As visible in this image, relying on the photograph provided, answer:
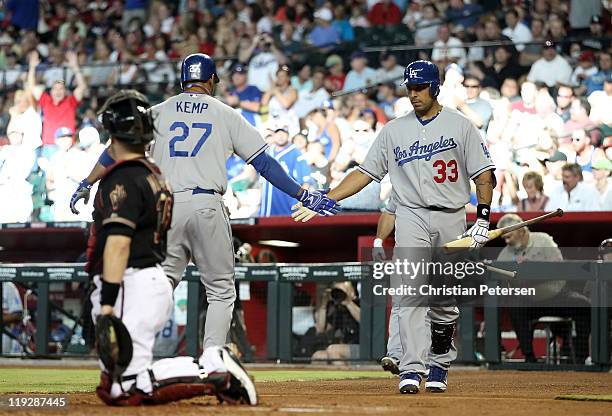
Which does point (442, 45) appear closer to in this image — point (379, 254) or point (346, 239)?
point (346, 239)

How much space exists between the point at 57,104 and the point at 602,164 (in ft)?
26.9

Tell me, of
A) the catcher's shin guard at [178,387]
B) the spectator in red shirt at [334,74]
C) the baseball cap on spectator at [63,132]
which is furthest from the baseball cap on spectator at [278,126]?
the catcher's shin guard at [178,387]

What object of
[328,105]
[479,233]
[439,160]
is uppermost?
[328,105]

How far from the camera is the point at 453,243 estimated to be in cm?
718

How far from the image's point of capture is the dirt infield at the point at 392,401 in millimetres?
5152

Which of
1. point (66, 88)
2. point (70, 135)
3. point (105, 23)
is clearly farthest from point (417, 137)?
point (105, 23)

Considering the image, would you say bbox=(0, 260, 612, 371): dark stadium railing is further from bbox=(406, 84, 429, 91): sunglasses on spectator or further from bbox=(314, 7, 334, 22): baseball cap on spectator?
bbox=(314, 7, 334, 22): baseball cap on spectator

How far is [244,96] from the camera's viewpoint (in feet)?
51.1

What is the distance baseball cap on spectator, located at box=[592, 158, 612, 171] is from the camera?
1261 centimetres

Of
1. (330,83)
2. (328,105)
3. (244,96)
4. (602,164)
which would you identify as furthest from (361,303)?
(244,96)

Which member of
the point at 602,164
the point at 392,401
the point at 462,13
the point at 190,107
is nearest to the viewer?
the point at 392,401

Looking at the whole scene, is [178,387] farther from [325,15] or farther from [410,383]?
[325,15]

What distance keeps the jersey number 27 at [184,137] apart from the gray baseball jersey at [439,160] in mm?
1380

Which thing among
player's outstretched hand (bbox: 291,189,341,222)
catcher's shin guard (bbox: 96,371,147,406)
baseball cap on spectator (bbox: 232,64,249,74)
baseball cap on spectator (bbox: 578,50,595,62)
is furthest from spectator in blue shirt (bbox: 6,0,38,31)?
catcher's shin guard (bbox: 96,371,147,406)
